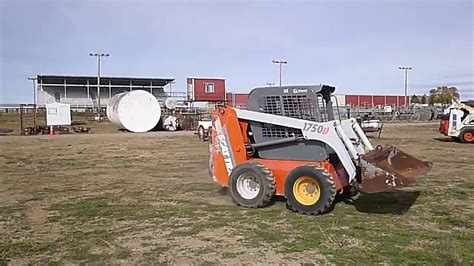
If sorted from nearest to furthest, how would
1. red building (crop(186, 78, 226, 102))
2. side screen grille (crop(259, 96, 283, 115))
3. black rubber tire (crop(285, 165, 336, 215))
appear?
1. black rubber tire (crop(285, 165, 336, 215))
2. side screen grille (crop(259, 96, 283, 115))
3. red building (crop(186, 78, 226, 102))

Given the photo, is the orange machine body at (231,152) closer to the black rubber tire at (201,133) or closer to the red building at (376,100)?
the black rubber tire at (201,133)

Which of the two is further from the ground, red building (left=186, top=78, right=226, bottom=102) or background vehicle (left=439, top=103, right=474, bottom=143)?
red building (left=186, top=78, right=226, bottom=102)

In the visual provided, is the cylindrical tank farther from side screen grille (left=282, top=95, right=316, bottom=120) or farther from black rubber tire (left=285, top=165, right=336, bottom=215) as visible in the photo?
black rubber tire (left=285, top=165, right=336, bottom=215)

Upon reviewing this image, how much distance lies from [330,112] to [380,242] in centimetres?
294

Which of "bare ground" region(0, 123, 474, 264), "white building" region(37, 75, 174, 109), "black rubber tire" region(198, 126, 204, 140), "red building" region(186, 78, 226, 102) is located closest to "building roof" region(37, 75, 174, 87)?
"white building" region(37, 75, 174, 109)

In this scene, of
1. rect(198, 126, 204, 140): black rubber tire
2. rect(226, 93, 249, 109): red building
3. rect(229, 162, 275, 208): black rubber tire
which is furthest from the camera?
rect(198, 126, 204, 140): black rubber tire

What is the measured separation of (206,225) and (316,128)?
2.29 metres

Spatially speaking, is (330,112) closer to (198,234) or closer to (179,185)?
(198,234)

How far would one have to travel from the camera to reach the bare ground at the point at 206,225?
18.5 feet

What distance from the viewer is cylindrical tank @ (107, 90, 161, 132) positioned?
3569cm

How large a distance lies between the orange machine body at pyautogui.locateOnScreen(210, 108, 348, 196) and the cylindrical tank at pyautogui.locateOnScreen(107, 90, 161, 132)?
2782cm

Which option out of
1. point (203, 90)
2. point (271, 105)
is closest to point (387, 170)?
point (271, 105)

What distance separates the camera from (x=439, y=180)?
11.2 m

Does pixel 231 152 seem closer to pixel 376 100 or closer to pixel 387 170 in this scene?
pixel 387 170
